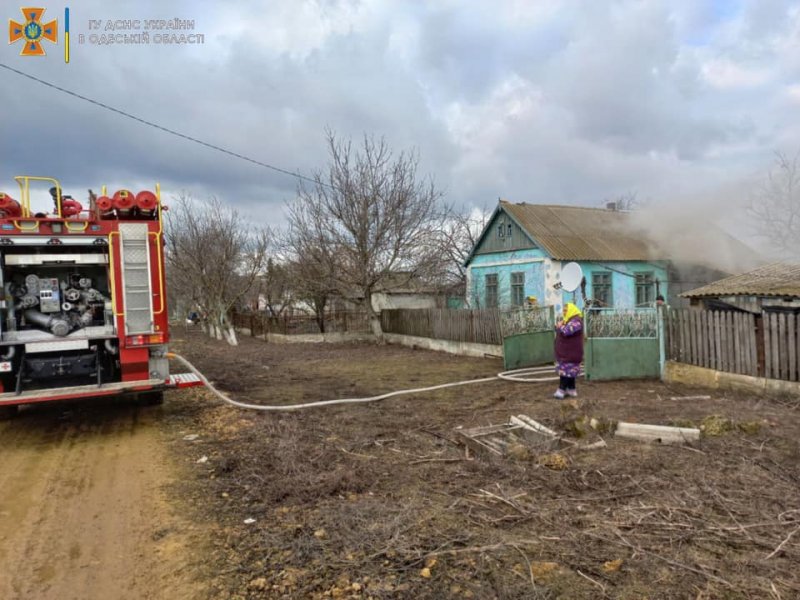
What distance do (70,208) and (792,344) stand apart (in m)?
10.4

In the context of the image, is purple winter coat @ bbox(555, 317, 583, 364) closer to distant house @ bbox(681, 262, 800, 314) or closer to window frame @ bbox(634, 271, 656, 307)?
distant house @ bbox(681, 262, 800, 314)

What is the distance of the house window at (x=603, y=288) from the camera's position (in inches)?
802

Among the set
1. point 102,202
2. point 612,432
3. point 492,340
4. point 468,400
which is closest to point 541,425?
point 612,432

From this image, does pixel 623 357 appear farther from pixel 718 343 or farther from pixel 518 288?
pixel 518 288

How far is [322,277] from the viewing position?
20.1m

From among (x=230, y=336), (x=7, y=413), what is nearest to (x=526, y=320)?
(x=7, y=413)

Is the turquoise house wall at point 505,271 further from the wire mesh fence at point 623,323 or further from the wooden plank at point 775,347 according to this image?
the wooden plank at point 775,347

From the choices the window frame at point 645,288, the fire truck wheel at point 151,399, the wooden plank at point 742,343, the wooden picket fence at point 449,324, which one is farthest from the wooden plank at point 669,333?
the window frame at point 645,288

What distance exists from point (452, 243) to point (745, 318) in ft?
64.5

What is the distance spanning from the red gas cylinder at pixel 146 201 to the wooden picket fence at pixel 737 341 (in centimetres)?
882

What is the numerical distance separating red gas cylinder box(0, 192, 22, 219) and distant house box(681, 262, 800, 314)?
11715 mm

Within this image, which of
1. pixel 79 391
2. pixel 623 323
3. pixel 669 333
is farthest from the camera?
pixel 623 323

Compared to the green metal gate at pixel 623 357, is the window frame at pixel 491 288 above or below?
above

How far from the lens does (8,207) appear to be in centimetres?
643
